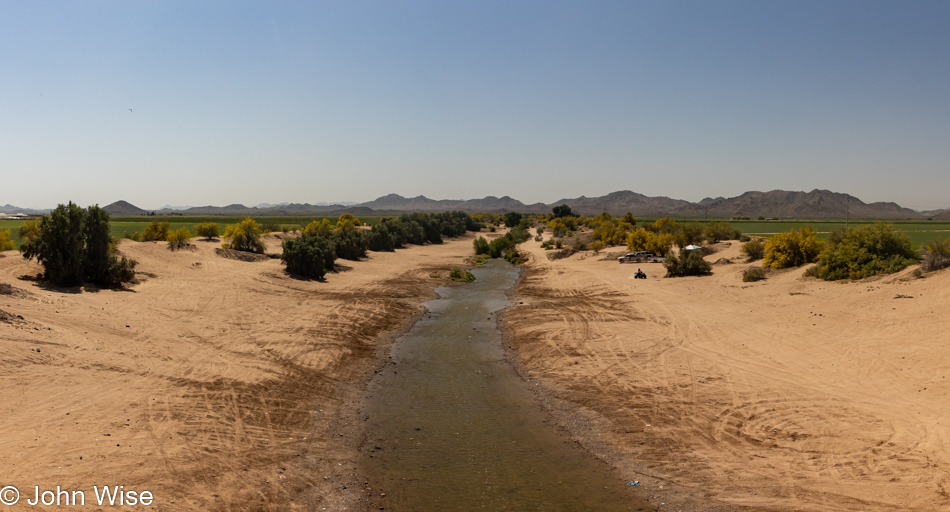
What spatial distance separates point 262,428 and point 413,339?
9.58 metres

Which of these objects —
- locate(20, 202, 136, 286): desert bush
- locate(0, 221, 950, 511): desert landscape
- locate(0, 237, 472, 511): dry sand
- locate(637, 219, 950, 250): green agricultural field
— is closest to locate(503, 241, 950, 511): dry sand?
locate(0, 221, 950, 511): desert landscape

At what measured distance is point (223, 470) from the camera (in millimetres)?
8531

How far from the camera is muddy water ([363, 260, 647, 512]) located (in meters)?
8.57

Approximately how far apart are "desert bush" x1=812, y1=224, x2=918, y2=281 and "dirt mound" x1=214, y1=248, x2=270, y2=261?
3223cm

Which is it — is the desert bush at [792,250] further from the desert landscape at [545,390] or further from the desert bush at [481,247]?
the desert bush at [481,247]

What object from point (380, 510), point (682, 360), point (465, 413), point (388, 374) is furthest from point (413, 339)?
point (380, 510)

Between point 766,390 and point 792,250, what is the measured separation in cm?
2083

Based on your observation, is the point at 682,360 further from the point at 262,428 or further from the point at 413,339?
the point at 262,428

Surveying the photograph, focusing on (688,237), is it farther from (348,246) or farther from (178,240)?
(178,240)

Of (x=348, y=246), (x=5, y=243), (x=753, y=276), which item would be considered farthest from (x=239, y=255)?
(x=753, y=276)

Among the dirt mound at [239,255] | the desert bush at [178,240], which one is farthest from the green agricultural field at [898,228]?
the desert bush at [178,240]

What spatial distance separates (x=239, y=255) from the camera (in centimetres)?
3578

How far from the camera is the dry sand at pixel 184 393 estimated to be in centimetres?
802

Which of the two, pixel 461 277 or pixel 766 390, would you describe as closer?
pixel 766 390
